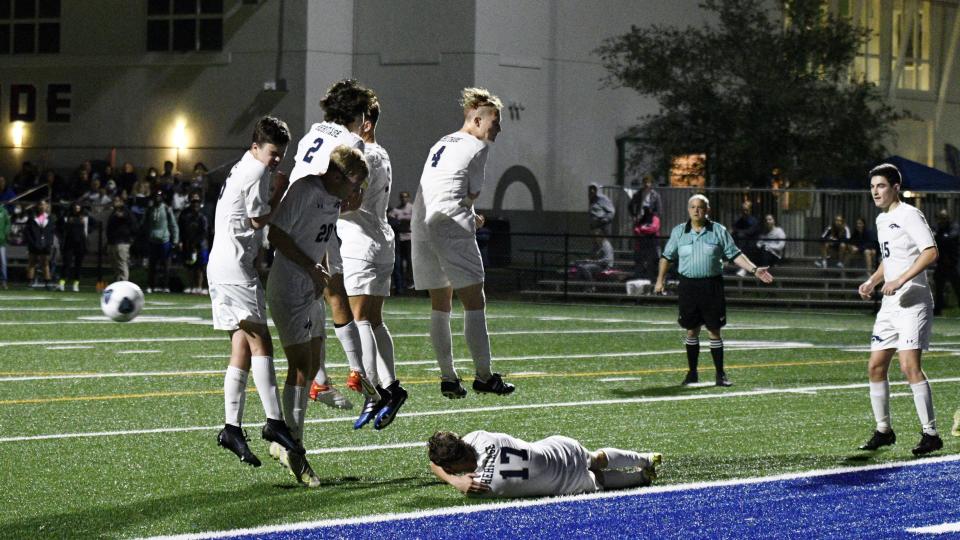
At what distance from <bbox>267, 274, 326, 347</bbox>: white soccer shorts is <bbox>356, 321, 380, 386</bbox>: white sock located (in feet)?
6.87

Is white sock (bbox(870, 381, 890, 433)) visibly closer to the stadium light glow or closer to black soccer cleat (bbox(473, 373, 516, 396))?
black soccer cleat (bbox(473, 373, 516, 396))

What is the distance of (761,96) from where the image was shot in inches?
1458

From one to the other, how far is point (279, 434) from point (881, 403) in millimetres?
4254

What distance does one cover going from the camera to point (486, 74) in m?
38.9

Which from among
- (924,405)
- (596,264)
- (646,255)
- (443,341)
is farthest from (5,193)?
(924,405)

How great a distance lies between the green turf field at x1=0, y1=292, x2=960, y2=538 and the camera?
29.9 ft

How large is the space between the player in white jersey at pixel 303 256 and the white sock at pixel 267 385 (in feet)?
0.46

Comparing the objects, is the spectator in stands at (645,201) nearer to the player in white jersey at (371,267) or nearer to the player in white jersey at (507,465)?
the player in white jersey at (371,267)

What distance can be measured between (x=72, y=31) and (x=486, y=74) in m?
12.3

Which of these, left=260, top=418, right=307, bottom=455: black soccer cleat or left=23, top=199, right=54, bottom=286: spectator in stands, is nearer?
left=260, top=418, right=307, bottom=455: black soccer cleat

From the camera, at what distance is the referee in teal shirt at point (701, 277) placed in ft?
53.9

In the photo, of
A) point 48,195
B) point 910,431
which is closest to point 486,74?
point 48,195

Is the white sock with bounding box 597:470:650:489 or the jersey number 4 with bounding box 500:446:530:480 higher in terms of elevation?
the jersey number 4 with bounding box 500:446:530:480

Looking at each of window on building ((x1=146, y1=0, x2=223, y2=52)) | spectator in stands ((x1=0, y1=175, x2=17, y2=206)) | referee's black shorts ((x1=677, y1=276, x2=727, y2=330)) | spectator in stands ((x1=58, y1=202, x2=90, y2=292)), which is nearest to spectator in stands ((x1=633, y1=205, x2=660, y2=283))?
spectator in stands ((x1=58, y1=202, x2=90, y2=292))
